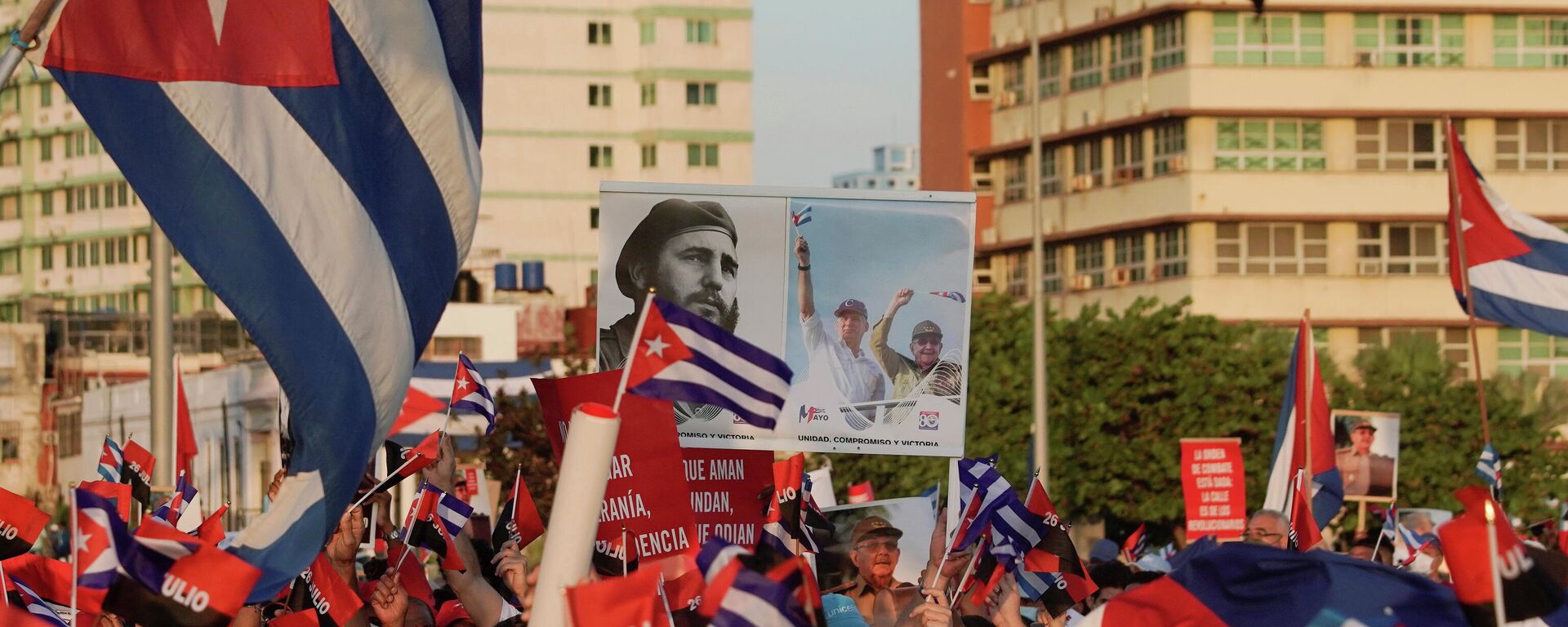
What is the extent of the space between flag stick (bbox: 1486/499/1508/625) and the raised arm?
14.8ft

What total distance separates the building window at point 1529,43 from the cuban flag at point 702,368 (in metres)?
60.2

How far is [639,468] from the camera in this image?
8383 mm

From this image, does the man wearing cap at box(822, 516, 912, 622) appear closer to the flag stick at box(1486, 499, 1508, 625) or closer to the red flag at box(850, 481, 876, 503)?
the flag stick at box(1486, 499, 1508, 625)

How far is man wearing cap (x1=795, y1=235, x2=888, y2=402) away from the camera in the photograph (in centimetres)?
951

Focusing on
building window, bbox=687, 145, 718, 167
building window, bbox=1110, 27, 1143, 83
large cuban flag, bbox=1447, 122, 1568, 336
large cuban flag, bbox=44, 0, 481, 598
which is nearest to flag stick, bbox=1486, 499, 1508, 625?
large cuban flag, bbox=44, 0, 481, 598

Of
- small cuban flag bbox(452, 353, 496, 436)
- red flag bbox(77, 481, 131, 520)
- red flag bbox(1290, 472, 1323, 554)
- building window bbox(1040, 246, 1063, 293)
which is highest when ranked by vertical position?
building window bbox(1040, 246, 1063, 293)

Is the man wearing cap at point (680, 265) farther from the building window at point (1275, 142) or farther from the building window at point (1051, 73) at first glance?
the building window at point (1051, 73)

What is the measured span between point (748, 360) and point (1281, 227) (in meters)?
60.5

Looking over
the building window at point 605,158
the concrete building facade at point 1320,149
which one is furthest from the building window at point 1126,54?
the building window at point 605,158

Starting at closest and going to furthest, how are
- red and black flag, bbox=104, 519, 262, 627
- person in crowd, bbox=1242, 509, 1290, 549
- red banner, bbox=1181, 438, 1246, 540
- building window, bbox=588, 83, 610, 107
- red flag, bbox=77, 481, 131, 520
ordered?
red and black flag, bbox=104, 519, 262, 627 → red flag, bbox=77, 481, 131, 520 → person in crowd, bbox=1242, 509, 1290, 549 → red banner, bbox=1181, 438, 1246, 540 → building window, bbox=588, 83, 610, 107

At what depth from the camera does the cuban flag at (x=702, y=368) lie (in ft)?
19.7

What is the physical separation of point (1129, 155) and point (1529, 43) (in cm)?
1029

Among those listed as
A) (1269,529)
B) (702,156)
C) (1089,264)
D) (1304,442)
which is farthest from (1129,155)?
(1269,529)

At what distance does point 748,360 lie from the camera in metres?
6.25
